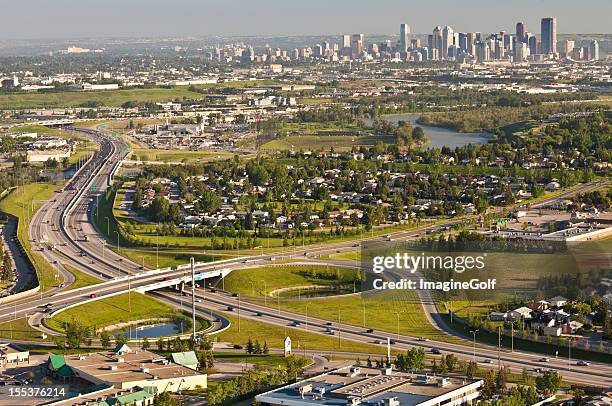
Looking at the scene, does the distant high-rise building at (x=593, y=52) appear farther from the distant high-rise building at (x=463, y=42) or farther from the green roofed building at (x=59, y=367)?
the green roofed building at (x=59, y=367)

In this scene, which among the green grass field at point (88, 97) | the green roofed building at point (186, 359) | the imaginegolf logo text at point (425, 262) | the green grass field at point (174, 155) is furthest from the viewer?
the green grass field at point (88, 97)

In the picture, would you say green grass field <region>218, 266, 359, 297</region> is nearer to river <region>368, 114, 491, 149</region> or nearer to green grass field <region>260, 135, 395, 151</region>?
green grass field <region>260, 135, 395, 151</region>

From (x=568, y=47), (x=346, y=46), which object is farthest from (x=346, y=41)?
(x=568, y=47)

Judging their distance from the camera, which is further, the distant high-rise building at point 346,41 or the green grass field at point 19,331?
the distant high-rise building at point 346,41

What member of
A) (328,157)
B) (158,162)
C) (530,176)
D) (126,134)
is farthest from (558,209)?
(126,134)

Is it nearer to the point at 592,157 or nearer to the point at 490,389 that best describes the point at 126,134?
the point at 592,157

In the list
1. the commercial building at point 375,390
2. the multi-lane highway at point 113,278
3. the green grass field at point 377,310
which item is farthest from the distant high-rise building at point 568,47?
the commercial building at point 375,390
